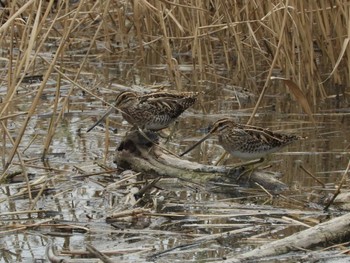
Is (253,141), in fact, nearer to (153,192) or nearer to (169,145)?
(153,192)

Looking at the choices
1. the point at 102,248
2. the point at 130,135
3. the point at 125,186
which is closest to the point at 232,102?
the point at 130,135

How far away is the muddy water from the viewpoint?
4.73 meters

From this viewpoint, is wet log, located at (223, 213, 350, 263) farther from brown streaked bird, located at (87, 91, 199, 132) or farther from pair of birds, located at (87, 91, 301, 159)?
brown streaked bird, located at (87, 91, 199, 132)

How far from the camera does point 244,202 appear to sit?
5.47m

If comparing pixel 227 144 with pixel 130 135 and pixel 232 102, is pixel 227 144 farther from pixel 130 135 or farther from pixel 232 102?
pixel 232 102

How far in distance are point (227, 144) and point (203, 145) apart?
0.94 meters

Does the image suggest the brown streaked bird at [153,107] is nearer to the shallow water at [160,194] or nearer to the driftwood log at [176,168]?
the driftwood log at [176,168]

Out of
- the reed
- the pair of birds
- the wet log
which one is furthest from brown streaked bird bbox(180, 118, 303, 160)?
the wet log

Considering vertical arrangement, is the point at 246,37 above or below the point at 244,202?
above

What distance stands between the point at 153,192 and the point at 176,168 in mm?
341

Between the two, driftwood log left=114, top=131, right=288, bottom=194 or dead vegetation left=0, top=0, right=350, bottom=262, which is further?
driftwood log left=114, top=131, right=288, bottom=194

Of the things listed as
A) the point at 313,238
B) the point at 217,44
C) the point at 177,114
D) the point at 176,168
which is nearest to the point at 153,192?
the point at 176,168

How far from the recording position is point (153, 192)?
18.6ft

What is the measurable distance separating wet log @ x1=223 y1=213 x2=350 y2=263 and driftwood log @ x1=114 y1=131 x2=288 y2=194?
46.8 inches
